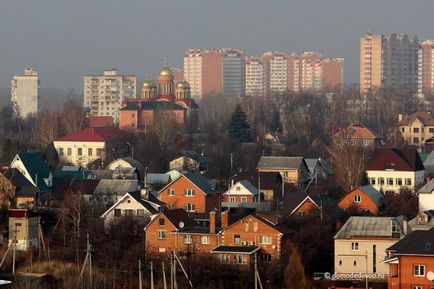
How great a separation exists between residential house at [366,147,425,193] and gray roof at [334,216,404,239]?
7165 mm

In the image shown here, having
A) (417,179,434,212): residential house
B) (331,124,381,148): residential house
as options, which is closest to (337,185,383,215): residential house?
(417,179,434,212): residential house

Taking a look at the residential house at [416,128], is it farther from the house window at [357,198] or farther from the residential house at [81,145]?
the house window at [357,198]

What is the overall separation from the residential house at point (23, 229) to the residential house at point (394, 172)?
818 cm

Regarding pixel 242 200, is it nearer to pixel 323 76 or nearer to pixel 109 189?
pixel 109 189

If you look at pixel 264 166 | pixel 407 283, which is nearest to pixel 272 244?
pixel 407 283

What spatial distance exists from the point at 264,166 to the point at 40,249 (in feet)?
32.8

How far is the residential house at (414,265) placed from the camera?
18.5 meters

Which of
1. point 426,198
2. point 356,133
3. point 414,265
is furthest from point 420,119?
point 414,265

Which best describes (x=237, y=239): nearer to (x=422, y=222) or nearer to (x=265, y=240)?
(x=265, y=240)

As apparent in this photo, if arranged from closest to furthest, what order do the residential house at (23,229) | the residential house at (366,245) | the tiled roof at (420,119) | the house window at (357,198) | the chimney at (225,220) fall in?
the residential house at (366,245)
the chimney at (225,220)
the residential house at (23,229)
the house window at (357,198)
the tiled roof at (420,119)

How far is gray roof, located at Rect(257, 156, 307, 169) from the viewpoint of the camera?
30.8 meters

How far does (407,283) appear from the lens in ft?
61.1

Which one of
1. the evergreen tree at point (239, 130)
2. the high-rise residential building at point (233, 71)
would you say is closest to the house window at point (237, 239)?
the evergreen tree at point (239, 130)

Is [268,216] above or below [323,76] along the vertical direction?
below
